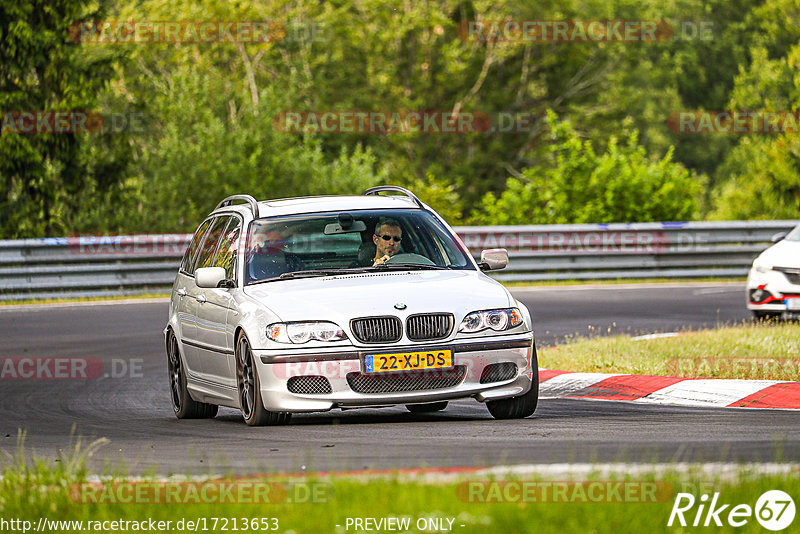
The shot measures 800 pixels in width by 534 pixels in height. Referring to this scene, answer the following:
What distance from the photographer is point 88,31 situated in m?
30.5

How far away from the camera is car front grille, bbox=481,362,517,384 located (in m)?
9.19

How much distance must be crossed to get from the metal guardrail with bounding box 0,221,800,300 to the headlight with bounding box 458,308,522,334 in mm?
15301

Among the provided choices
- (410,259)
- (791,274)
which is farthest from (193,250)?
(791,274)

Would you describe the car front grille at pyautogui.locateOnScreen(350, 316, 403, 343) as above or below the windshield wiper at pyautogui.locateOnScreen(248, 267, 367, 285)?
below

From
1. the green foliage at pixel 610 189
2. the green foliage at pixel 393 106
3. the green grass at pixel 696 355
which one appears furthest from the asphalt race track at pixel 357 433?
the green foliage at pixel 610 189

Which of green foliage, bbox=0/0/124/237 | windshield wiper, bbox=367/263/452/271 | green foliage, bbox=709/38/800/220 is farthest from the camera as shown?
green foliage, bbox=709/38/800/220

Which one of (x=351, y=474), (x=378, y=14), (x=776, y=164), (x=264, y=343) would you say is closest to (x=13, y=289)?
(x=264, y=343)

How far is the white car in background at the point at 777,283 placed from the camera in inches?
677

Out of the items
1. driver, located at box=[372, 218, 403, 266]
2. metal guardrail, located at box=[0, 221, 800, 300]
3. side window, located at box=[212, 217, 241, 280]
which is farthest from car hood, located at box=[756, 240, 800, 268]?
side window, located at box=[212, 217, 241, 280]

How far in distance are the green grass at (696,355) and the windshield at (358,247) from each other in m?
2.31

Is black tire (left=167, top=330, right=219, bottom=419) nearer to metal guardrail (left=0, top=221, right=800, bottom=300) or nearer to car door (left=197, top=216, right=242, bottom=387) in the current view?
car door (left=197, top=216, right=242, bottom=387)

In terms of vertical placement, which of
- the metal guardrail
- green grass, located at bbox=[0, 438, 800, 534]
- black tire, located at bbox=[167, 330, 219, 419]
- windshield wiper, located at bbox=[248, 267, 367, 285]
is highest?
green grass, located at bbox=[0, 438, 800, 534]

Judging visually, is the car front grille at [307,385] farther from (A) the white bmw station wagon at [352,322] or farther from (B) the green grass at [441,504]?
(B) the green grass at [441,504]

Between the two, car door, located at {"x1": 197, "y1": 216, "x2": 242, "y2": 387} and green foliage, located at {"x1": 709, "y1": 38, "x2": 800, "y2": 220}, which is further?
green foliage, located at {"x1": 709, "y1": 38, "x2": 800, "y2": 220}
